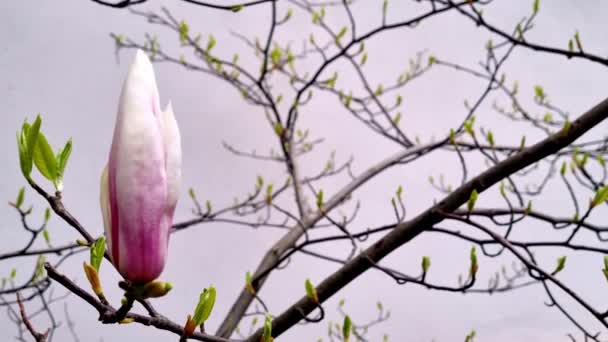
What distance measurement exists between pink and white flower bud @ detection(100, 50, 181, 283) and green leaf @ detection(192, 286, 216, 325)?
0.29 feet

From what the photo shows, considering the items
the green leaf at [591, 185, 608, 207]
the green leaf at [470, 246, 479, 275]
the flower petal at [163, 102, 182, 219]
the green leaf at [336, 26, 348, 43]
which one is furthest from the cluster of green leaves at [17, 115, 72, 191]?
the green leaf at [336, 26, 348, 43]

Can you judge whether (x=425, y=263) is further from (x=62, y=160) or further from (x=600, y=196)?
(x=62, y=160)

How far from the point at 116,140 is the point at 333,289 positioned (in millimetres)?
729

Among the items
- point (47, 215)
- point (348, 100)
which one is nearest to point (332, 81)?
point (348, 100)

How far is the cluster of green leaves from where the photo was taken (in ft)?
1.24

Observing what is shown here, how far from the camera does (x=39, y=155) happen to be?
1.31ft

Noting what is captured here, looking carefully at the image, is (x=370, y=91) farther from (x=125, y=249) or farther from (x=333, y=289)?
(x=125, y=249)

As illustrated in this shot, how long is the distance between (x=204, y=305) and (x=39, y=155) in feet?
0.58

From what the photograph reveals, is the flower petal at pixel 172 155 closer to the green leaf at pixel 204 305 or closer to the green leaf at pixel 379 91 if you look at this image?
the green leaf at pixel 204 305

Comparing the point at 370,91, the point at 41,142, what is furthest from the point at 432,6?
the point at 41,142

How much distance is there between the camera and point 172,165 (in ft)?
1.08

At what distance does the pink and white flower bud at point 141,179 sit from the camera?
315 millimetres

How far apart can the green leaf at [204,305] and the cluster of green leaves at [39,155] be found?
0.49ft

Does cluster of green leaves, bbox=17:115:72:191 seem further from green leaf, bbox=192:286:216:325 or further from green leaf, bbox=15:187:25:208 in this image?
green leaf, bbox=15:187:25:208
